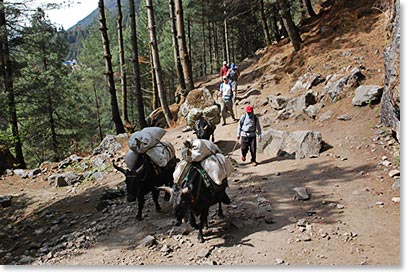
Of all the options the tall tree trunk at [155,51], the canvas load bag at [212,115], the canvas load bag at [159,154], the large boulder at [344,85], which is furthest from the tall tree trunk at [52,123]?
the large boulder at [344,85]

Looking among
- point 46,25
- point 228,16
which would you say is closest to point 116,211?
point 46,25

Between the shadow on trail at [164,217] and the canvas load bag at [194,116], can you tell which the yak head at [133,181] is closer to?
the shadow on trail at [164,217]

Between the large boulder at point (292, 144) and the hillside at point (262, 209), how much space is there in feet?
0.76

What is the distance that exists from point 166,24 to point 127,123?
2425 centimetres

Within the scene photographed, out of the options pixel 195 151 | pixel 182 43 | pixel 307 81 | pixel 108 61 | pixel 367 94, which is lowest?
pixel 195 151

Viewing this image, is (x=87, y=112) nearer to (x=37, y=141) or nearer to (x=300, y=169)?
(x=37, y=141)

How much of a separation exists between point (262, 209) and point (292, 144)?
3.67 meters

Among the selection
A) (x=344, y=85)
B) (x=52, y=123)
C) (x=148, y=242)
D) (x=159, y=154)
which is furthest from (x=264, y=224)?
(x=52, y=123)

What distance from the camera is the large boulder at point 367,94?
446 inches

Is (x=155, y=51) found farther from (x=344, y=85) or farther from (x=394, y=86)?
(x=394, y=86)

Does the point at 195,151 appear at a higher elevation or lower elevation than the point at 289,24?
lower

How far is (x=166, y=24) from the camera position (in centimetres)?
4044

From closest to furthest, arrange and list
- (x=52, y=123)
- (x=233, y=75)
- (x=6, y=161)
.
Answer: (x=6, y=161) → (x=233, y=75) → (x=52, y=123)

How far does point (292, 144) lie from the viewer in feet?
35.6
